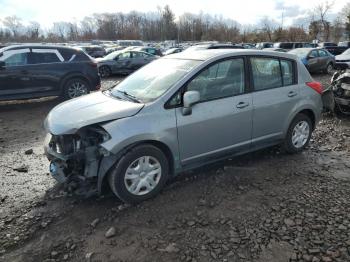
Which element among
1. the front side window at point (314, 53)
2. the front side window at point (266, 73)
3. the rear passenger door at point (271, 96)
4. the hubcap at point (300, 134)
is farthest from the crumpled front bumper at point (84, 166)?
the front side window at point (314, 53)

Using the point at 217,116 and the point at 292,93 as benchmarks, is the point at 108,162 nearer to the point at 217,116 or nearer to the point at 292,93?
the point at 217,116

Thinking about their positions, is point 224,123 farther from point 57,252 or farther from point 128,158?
point 57,252

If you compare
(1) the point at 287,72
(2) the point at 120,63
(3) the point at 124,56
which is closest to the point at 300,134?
(1) the point at 287,72

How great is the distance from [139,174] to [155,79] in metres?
1.34

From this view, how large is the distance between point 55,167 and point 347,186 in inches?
146

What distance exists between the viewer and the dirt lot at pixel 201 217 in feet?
10.4

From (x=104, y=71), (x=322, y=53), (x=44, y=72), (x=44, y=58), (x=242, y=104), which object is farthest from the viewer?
(x=322, y=53)

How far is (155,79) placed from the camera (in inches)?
179

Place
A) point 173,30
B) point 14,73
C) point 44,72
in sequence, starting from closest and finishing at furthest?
point 14,73 < point 44,72 < point 173,30

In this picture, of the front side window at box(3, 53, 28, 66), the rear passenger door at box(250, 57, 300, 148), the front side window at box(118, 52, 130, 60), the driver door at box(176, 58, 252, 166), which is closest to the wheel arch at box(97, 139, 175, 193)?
the driver door at box(176, 58, 252, 166)

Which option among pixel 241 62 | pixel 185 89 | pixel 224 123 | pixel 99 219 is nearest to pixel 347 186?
pixel 224 123

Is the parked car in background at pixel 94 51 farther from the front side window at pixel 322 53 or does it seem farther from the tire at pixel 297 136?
the tire at pixel 297 136

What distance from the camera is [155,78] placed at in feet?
15.0

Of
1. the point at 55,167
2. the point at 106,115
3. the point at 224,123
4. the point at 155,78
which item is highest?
the point at 155,78
